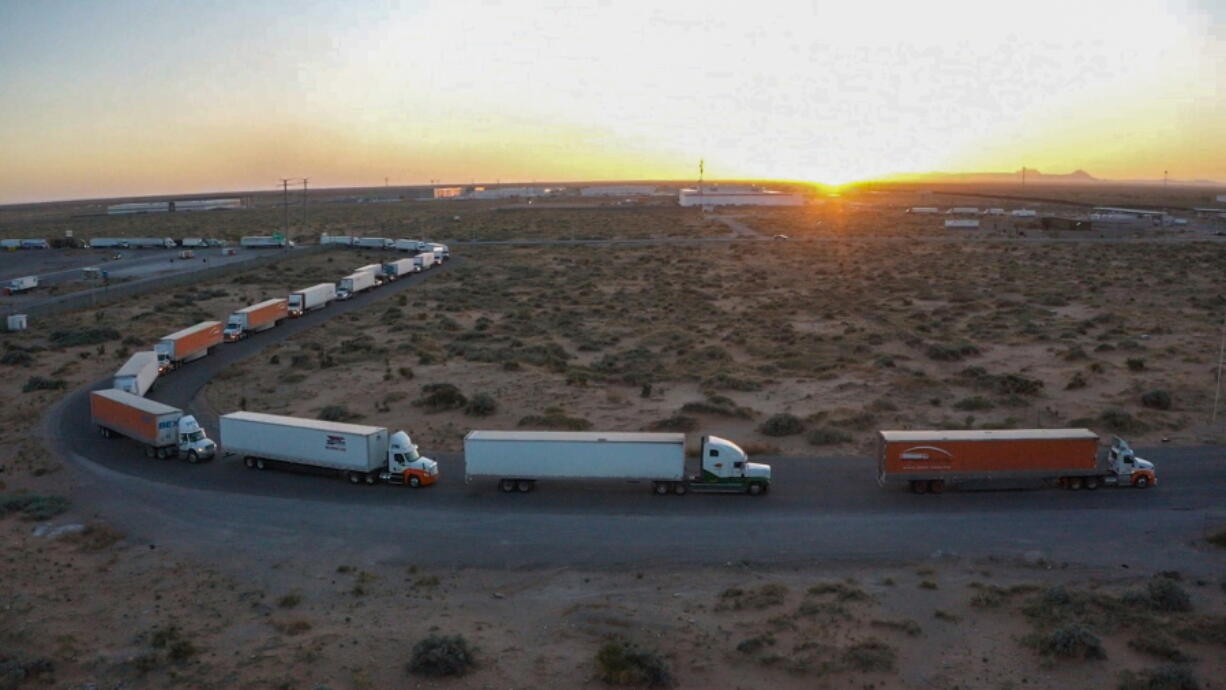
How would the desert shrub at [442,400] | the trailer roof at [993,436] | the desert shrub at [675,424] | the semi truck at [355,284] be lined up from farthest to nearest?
the semi truck at [355,284] < the desert shrub at [442,400] < the desert shrub at [675,424] < the trailer roof at [993,436]

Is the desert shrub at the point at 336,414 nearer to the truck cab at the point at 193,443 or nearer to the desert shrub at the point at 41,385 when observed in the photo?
the truck cab at the point at 193,443

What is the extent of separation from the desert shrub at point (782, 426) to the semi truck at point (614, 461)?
6.40m

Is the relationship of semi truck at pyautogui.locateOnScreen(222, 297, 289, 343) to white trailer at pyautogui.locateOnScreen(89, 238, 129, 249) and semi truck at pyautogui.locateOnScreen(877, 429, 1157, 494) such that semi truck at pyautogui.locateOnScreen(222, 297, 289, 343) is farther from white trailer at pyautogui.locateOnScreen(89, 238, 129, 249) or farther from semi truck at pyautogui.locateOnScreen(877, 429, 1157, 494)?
white trailer at pyautogui.locateOnScreen(89, 238, 129, 249)

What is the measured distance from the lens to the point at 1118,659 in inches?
705

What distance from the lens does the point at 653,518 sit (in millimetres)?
26562

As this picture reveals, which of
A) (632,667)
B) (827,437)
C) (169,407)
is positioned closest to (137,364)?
(169,407)

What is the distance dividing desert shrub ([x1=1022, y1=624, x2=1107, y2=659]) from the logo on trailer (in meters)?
10.1

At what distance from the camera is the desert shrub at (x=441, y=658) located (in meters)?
17.5

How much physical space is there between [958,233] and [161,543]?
447 feet

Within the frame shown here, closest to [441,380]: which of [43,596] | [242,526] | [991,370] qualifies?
[242,526]

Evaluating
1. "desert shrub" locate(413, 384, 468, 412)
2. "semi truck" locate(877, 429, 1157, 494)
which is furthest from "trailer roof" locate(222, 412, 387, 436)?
"semi truck" locate(877, 429, 1157, 494)

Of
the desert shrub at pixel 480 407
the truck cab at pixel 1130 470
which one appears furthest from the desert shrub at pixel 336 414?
the truck cab at pixel 1130 470

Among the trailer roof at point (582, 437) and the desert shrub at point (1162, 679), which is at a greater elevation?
the trailer roof at point (582, 437)

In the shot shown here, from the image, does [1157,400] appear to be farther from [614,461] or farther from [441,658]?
[441,658]
